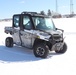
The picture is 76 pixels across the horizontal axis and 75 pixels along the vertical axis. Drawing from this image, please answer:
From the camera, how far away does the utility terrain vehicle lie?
34.0ft

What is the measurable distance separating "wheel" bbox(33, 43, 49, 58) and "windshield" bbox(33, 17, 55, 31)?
41.3 inches

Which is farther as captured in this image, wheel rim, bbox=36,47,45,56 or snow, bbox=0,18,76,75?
wheel rim, bbox=36,47,45,56

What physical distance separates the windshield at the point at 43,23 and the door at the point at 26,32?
12.8 inches

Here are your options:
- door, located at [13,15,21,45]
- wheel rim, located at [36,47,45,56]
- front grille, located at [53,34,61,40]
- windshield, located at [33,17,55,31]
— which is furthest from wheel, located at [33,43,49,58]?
door, located at [13,15,21,45]

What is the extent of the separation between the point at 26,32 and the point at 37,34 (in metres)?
0.92

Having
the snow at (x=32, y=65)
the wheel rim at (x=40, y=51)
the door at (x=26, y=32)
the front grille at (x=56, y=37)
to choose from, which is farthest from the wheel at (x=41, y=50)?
the door at (x=26, y=32)

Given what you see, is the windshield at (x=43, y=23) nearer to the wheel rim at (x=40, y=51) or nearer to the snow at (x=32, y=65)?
the wheel rim at (x=40, y=51)

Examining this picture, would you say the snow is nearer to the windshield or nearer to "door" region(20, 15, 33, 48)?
"door" region(20, 15, 33, 48)

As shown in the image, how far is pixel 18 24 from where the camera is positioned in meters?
12.0

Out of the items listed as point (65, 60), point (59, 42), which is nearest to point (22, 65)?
point (65, 60)

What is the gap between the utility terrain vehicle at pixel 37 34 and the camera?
34.0 ft

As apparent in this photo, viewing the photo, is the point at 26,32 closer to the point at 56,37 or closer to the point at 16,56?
the point at 16,56

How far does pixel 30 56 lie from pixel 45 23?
181 cm

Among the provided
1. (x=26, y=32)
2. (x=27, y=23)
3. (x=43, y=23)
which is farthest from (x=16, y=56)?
(x=43, y=23)
